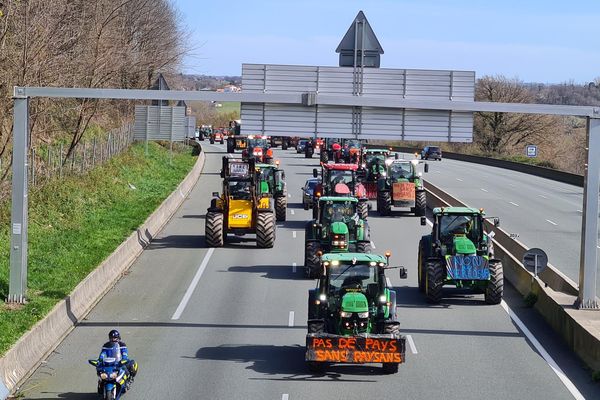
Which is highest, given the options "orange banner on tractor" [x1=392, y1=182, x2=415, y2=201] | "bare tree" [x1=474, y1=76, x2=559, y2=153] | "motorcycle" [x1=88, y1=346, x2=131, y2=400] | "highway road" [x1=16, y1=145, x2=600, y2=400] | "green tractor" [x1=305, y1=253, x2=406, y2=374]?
"bare tree" [x1=474, y1=76, x2=559, y2=153]

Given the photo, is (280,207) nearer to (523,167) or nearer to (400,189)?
(400,189)

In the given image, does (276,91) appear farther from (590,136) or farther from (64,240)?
(64,240)

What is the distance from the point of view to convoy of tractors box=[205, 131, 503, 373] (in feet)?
63.4

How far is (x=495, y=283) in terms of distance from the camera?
26.8m

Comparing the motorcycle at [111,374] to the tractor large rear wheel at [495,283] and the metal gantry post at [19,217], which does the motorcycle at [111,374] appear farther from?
the tractor large rear wheel at [495,283]

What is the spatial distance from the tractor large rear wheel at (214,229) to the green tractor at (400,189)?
40.5ft

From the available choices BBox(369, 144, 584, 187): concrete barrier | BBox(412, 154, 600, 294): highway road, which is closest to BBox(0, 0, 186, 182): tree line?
BBox(412, 154, 600, 294): highway road

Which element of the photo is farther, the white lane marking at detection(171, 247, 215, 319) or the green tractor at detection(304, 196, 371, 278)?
the green tractor at detection(304, 196, 371, 278)

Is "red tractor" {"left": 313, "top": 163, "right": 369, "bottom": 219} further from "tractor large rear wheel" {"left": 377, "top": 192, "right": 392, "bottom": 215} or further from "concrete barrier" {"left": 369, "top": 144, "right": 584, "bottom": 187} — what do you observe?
"concrete barrier" {"left": 369, "top": 144, "right": 584, "bottom": 187}

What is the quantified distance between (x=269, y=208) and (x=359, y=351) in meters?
18.2

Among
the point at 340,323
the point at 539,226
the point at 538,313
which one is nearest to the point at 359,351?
the point at 340,323

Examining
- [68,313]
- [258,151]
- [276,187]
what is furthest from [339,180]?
[258,151]

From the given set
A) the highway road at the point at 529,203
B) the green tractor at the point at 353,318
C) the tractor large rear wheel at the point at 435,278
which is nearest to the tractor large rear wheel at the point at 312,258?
the tractor large rear wheel at the point at 435,278

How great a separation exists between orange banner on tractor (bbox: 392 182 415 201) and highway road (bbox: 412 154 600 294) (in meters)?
4.36
